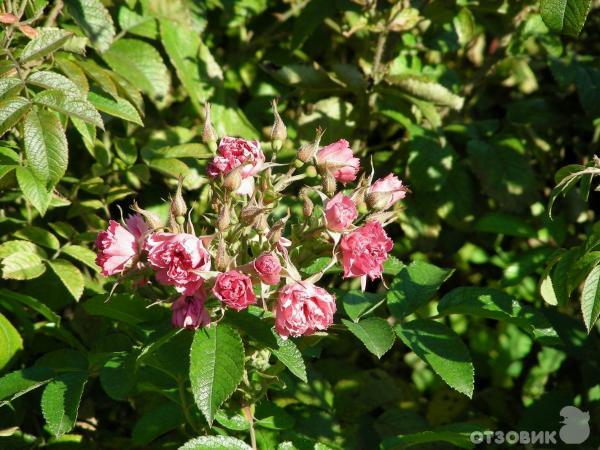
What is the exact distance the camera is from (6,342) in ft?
6.09

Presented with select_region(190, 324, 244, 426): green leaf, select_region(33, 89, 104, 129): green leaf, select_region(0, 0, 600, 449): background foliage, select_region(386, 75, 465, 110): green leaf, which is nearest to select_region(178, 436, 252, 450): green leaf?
select_region(0, 0, 600, 449): background foliage

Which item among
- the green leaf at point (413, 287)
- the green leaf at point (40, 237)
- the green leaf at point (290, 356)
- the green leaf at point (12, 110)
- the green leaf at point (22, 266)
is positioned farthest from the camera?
the green leaf at point (40, 237)

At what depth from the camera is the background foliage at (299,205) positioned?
5.31ft

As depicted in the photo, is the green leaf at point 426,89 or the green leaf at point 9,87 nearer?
the green leaf at point 9,87

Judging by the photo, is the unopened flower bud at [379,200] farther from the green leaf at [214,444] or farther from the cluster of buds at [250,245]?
the green leaf at [214,444]

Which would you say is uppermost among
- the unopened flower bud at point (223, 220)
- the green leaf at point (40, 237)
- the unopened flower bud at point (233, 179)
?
the unopened flower bud at point (233, 179)

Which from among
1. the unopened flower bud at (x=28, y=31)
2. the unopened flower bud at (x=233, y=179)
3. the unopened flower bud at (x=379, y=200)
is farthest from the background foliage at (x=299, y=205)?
the unopened flower bud at (x=379, y=200)

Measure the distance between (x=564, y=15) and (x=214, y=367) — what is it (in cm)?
97

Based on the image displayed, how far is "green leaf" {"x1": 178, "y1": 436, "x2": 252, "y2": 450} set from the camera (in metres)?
1.53

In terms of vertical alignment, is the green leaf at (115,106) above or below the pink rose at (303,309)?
above

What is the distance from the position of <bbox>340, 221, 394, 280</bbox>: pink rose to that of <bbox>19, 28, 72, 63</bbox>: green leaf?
736 mm

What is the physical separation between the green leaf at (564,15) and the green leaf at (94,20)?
1024mm

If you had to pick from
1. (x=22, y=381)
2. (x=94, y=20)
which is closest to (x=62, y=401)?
(x=22, y=381)

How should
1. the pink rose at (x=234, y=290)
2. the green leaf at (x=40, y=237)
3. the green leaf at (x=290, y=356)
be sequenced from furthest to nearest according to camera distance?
the green leaf at (x=40, y=237), the green leaf at (x=290, y=356), the pink rose at (x=234, y=290)
